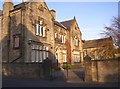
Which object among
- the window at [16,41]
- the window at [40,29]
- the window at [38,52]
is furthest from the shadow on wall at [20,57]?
the window at [40,29]

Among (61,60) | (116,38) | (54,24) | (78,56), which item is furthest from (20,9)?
(78,56)

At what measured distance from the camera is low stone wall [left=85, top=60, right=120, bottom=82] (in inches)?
746

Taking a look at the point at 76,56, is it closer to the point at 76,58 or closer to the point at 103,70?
the point at 76,58

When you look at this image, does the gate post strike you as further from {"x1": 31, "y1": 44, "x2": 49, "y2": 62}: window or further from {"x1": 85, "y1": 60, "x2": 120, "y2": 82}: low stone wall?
{"x1": 31, "y1": 44, "x2": 49, "y2": 62}: window

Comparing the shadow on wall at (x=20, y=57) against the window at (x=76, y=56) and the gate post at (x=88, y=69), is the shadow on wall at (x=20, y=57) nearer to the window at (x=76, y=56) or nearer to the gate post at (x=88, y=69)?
the gate post at (x=88, y=69)

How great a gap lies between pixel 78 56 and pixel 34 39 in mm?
17626

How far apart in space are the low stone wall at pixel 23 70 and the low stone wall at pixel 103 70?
19.9 feet

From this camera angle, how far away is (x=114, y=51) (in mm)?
32125

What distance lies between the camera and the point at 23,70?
23.9 meters

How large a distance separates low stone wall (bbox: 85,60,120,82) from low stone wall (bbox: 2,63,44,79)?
6.08 metres

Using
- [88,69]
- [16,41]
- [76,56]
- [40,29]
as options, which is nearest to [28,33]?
[16,41]

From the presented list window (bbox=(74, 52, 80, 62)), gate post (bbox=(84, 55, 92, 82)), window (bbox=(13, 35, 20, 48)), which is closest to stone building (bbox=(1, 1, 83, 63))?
window (bbox=(13, 35, 20, 48))

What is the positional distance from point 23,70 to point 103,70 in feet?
32.4

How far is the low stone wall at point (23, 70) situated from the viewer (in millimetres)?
23656
